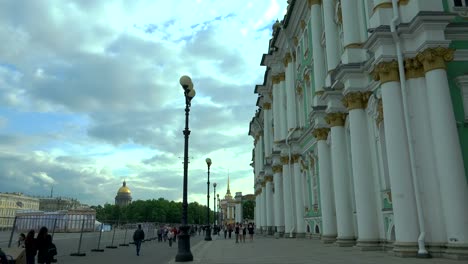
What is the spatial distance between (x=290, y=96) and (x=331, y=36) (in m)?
11.5

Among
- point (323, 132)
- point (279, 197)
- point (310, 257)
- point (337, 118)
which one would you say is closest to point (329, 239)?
point (323, 132)

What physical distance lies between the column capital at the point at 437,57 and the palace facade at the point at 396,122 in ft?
0.10

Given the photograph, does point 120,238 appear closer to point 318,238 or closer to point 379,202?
point 318,238

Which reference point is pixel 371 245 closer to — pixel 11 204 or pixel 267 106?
pixel 267 106

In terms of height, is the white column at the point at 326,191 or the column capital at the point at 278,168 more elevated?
the column capital at the point at 278,168

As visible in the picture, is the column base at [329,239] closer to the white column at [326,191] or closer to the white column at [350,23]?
the white column at [326,191]

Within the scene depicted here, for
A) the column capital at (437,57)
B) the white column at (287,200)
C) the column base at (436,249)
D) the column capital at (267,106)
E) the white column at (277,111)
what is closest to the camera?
the column base at (436,249)

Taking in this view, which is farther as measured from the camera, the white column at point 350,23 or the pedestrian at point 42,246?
the white column at point 350,23

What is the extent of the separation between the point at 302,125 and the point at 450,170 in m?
18.2

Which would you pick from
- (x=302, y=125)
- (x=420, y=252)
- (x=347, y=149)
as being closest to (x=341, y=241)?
(x=347, y=149)

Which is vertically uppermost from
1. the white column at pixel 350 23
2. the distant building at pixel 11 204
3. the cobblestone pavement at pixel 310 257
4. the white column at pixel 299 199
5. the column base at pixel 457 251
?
the distant building at pixel 11 204

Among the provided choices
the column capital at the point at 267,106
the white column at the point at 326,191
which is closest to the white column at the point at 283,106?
the column capital at the point at 267,106

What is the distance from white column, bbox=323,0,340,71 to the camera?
2155cm

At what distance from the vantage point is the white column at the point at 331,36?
21547 millimetres
